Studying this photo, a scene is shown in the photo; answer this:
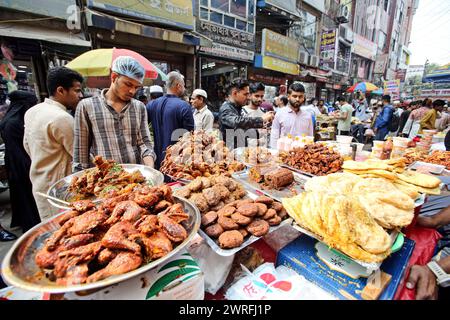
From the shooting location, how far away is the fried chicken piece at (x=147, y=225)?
1129mm

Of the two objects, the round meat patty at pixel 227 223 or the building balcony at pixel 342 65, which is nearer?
the round meat patty at pixel 227 223

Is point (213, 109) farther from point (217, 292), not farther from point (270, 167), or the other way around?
point (217, 292)

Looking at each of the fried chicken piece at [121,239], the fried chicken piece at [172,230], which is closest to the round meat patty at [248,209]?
the fried chicken piece at [172,230]

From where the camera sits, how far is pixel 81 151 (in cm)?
256

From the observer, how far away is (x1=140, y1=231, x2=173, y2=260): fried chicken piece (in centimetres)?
100

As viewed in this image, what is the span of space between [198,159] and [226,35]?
40.6 feet

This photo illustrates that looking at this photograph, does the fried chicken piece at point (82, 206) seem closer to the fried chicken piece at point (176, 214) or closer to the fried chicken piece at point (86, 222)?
the fried chicken piece at point (86, 222)

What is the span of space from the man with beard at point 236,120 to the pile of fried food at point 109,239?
2.49 m

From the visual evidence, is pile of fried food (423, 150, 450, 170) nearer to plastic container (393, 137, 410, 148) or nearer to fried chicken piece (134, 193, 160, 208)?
plastic container (393, 137, 410, 148)

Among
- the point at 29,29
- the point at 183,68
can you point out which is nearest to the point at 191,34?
the point at 183,68

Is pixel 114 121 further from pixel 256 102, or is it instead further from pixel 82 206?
pixel 256 102

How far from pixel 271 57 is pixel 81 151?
49.5ft

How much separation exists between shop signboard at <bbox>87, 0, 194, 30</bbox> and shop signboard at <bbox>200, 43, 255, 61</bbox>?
62.2 inches
